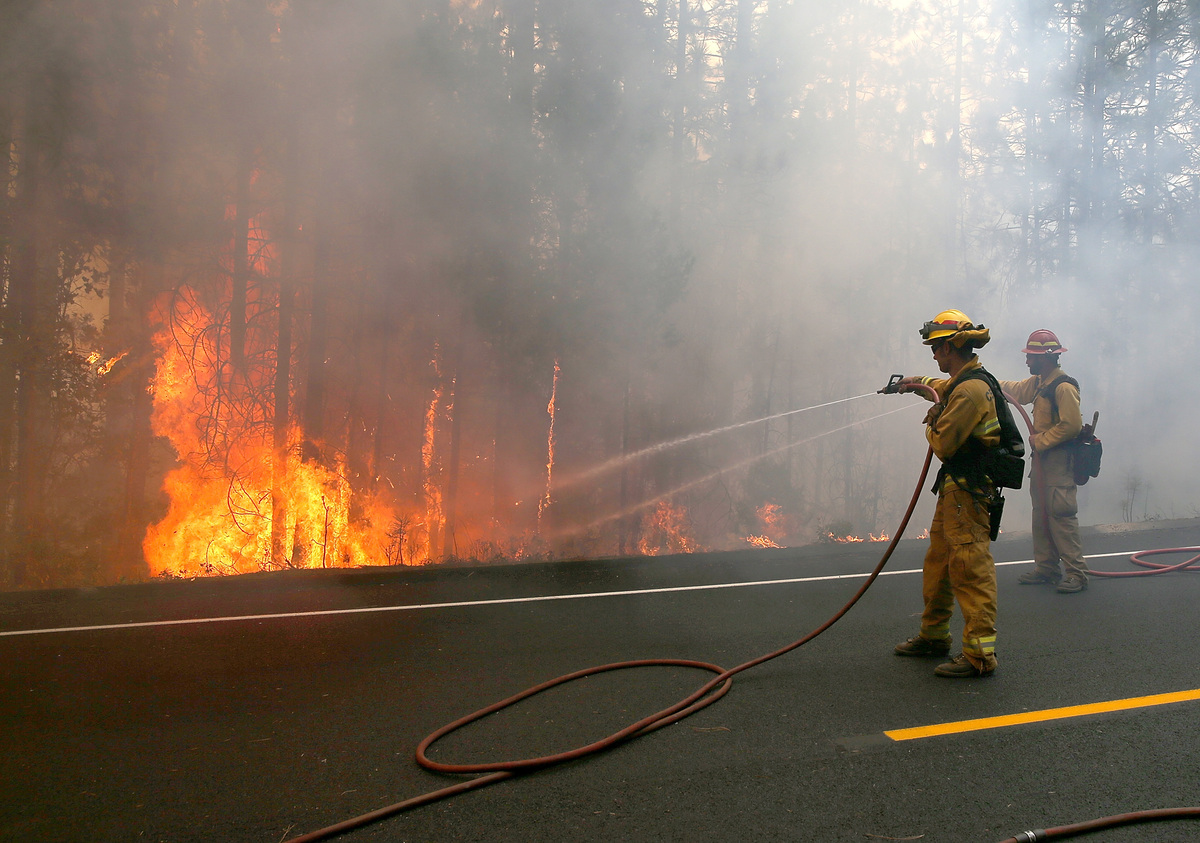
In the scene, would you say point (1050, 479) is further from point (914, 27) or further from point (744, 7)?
point (914, 27)

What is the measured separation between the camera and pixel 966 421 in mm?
3602

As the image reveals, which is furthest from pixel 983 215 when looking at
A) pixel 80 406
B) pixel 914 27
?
pixel 80 406

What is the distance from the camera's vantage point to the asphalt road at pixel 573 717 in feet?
7.49

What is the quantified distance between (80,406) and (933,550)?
401 inches

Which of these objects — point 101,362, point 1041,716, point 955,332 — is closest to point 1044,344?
point 955,332

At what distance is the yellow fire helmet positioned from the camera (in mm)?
3732

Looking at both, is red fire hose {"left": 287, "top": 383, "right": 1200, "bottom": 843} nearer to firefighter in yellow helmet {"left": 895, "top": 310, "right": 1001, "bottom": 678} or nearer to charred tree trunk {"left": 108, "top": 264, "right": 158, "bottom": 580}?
firefighter in yellow helmet {"left": 895, "top": 310, "right": 1001, "bottom": 678}

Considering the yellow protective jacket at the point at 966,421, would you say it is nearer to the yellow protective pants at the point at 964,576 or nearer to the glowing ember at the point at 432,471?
the yellow protective pants at the point at 964,576

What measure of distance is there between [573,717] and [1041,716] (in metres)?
2.08

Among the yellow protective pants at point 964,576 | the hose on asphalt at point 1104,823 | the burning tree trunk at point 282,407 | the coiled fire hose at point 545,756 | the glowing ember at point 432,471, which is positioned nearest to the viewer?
the hose on asphalt at point 1104,823

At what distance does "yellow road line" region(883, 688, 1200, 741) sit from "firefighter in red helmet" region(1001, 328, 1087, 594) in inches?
84.7

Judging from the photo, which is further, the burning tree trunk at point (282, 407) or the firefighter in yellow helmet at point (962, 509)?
the burning tree trunk at point (282, 407)

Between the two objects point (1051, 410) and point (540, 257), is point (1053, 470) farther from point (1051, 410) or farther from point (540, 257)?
point (540, 257)

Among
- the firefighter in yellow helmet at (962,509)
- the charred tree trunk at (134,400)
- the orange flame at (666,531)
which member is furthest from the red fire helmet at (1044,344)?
the charred tree trunk at (134,400)
